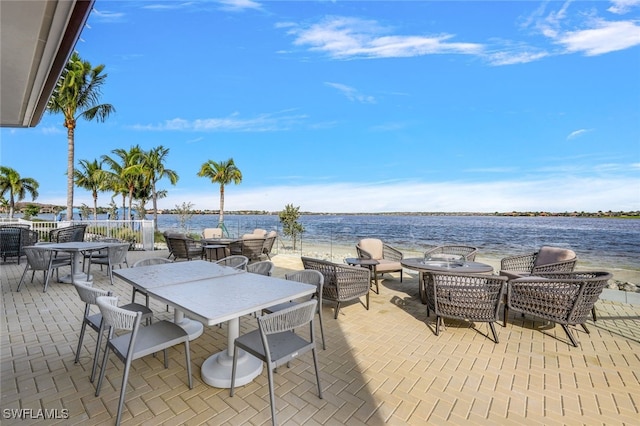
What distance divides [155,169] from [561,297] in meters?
21.4

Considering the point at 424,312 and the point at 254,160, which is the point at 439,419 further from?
the point at 254,160

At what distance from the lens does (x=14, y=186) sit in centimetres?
2486

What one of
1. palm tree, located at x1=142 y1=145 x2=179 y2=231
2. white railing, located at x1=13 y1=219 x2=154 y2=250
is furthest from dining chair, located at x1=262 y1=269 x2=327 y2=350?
palm tree, located at x1=142 y1=145 x2=179 y2=231

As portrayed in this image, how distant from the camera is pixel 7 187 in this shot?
82.1 feet

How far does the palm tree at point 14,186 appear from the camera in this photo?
79.8 feet

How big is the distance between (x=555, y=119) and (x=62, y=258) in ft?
57.7

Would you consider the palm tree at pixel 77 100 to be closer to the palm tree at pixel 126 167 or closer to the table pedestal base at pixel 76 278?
the palm tree at pixel 126 167

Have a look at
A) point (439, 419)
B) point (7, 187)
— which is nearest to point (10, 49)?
point (439, 419)

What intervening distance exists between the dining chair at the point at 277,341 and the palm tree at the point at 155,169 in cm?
1906

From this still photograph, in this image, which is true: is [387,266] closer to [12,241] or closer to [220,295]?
[220,295]

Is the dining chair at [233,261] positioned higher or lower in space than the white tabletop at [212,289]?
lower

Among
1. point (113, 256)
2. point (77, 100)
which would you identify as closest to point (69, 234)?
point (113, 256)

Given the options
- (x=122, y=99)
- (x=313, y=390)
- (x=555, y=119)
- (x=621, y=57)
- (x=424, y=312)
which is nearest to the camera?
(x=313, y=390)

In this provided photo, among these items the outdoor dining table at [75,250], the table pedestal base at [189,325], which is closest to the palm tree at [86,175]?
the outdoor dining table at [75,250]
